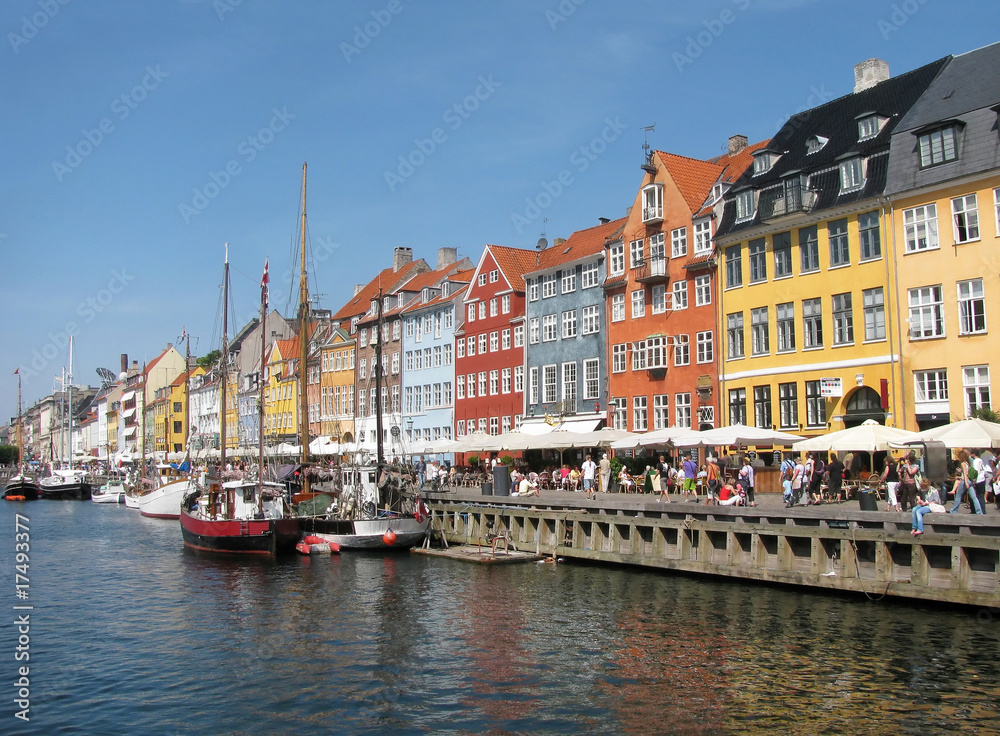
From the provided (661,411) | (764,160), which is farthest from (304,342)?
(764,160)

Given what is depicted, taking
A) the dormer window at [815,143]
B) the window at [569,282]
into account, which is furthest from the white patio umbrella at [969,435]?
the window at [569,282]

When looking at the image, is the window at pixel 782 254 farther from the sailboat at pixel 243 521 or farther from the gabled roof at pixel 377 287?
the gabled roof at pixel 377 287

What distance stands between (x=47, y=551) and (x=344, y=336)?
44187mm

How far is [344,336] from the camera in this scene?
8356cm

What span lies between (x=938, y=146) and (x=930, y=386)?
9.23 metres

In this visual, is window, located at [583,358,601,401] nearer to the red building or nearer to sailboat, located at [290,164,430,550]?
the red building

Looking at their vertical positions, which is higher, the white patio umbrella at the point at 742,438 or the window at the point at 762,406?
the window at the point at 762,406

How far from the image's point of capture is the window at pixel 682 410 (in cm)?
4693

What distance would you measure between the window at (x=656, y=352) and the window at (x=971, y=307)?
50.9ft

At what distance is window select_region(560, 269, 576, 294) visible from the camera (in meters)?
56.4

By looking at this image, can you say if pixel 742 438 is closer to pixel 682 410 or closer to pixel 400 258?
pixel 682 410

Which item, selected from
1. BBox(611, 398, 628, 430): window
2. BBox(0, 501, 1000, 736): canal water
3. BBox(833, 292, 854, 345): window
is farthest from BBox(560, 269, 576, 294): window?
BBox(0, 501, 1000, 736): canal water

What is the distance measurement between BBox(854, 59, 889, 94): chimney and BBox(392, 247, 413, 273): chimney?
48720 millimetres

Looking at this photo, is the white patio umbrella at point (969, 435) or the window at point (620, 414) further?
the window at point (620, 414)
